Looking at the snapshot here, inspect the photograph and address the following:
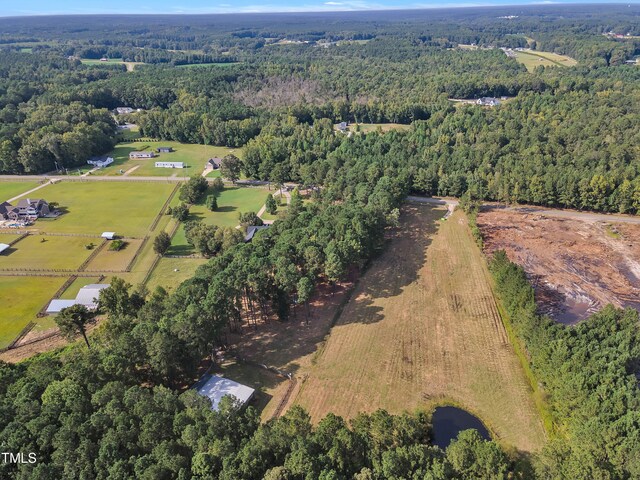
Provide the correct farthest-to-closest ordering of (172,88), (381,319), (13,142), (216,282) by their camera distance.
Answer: (172,88) → (13,142) → (381,319) → (216,282)

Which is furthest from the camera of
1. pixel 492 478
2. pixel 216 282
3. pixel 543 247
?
pixel 543 247

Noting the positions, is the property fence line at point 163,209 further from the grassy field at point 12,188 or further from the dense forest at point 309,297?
the grassy field at point 12,188

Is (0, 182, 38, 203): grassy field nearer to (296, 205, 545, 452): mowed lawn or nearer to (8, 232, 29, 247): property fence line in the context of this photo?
(8, 232, 29, 247): property fence line

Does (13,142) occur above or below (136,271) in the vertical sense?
above

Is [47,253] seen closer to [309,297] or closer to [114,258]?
[114,258]

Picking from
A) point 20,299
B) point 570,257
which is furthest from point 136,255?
point 570,257

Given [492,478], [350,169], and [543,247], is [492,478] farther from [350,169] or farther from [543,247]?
[350,169]

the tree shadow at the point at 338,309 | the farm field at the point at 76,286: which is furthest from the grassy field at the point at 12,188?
the tree shadow at the point at 338,309

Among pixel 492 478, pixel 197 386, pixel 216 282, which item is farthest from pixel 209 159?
pixel 492 478
